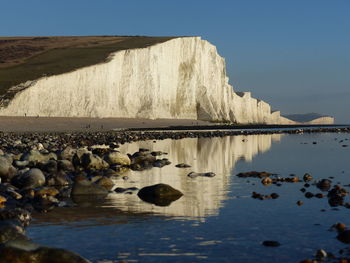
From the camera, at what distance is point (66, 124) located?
55562 millimetres

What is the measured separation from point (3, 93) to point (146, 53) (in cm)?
2381


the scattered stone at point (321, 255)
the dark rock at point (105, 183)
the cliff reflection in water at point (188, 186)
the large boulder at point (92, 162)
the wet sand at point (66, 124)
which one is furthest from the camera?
the wet sand at point (66, 124)

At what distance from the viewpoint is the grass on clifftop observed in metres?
67.2

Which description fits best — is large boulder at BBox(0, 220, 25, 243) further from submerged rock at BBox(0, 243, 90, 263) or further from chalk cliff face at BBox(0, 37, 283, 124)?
chalk cliff face at BBox(0, 37, 283, 124)

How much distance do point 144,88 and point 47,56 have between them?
66.3ft

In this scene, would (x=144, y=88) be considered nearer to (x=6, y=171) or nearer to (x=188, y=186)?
(x=6, y=171)

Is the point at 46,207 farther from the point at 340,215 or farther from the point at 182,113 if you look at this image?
the point at 182,113

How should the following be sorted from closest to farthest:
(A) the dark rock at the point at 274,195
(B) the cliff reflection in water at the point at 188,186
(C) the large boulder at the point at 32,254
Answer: (C) the large boulder at the point at 32,254, (B) the cliff reflection in water at the point at 188,186, (A) the dark rock at the point at 274,195

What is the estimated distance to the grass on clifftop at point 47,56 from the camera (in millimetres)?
67250

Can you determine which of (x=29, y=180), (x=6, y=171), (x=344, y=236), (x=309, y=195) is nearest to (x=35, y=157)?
(x=6, y=171)

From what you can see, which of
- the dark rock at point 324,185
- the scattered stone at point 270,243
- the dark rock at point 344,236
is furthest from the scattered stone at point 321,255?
the dark rock at point 324,185

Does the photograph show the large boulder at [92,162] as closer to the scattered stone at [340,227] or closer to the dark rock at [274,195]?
the dark rock at [274,195]

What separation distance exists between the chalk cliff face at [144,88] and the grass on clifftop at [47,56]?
236cm

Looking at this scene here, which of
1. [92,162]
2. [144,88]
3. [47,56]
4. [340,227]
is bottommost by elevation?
[340,227]
